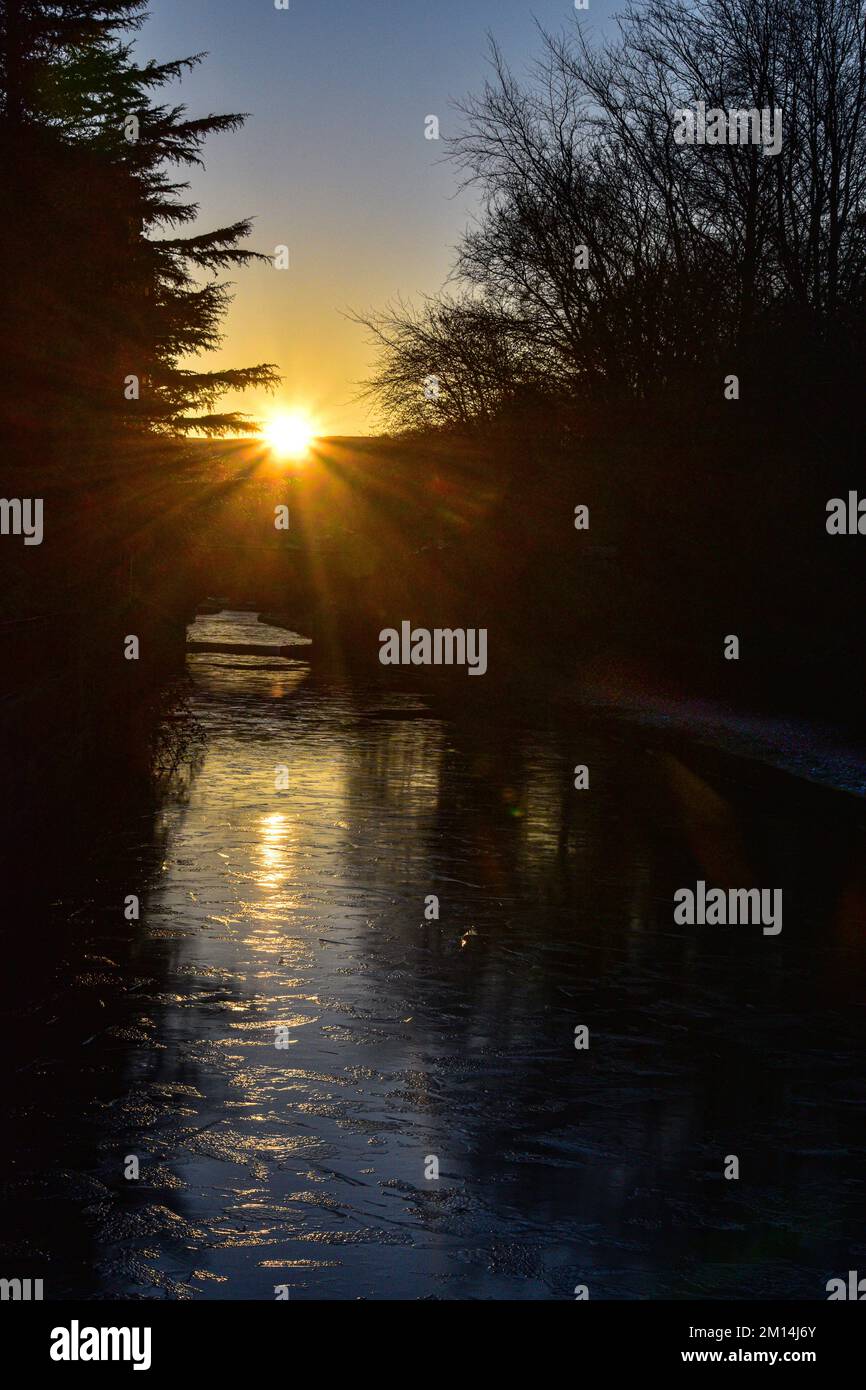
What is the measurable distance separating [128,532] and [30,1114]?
2585cm

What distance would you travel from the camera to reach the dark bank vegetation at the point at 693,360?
1000 inches

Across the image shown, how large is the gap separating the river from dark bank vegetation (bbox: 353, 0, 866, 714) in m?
12.4

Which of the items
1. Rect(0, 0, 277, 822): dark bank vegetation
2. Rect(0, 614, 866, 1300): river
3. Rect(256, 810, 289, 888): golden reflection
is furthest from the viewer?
Rect(0, 0, 277, 822): dark bank vegetation

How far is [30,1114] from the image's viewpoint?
6273mm

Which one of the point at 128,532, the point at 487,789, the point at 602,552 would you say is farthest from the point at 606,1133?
the point at 602,552

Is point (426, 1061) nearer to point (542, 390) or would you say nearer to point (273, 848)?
point (273, 848)

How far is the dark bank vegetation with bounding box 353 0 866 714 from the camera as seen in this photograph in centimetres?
2539

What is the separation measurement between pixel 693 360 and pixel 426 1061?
2646 cm

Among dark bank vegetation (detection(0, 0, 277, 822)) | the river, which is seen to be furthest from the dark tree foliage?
the river

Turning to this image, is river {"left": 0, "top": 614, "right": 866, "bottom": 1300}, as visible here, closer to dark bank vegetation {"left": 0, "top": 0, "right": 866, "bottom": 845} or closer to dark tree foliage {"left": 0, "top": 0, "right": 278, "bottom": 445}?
dark bank vegetation {"left": 0, "top": 0, "right": 866, "bottom": 845}

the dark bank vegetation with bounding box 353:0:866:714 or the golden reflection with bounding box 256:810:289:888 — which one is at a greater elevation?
the dark bank vegetation with bounding box 353:0:866:714

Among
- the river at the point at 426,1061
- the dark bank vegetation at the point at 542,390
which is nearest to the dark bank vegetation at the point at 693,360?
the dark bank vegetation at the point at 542,390

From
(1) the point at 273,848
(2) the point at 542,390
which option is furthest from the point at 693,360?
(1) the point at 273,848

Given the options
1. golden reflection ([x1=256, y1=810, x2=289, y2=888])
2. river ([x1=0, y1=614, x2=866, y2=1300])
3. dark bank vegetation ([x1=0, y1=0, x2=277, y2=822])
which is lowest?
river ([x1=0, y1=614, x2=866, y2=1300])
